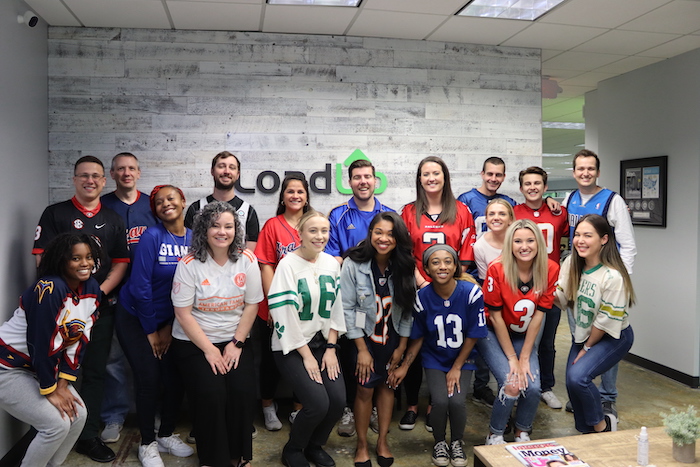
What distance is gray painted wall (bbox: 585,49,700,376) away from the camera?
173 inches

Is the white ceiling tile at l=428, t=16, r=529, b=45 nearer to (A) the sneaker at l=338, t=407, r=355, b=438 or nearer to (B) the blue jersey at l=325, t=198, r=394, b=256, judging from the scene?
(B) the blue jersey at l=325, t=198, r=394, b=256

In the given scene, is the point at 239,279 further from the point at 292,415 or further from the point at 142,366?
the point at 292,415

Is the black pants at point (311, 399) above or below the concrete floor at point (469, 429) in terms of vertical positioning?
above

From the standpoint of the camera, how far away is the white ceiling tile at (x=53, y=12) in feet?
10.9

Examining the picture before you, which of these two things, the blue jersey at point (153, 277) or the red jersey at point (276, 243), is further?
the red jersey at point (276, 243)

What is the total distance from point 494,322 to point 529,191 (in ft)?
3.43

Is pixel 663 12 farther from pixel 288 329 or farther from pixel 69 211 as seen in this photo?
pixel 69 211

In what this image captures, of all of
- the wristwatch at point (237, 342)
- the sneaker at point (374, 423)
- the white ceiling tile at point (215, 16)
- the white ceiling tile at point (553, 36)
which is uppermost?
the white ceiling tile at point (553, 36)

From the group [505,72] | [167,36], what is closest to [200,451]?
[167,36]

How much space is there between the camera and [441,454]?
2.95 m

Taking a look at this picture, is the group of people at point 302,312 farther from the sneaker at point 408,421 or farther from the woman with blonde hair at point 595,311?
the sneaker at point 408,421

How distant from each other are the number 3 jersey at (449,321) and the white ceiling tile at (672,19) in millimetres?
2394

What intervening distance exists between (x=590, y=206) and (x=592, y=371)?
122 centimetres

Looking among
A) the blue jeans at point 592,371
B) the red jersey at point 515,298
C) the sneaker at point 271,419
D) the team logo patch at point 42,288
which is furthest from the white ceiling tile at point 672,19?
the team logo patch at point 42,288
